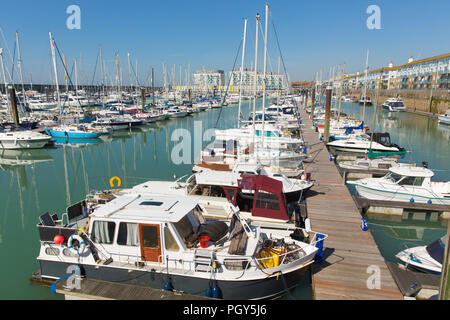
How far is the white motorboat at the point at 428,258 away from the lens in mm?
9734

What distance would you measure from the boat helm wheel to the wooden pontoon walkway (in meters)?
6.72

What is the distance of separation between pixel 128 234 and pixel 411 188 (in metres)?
14.3

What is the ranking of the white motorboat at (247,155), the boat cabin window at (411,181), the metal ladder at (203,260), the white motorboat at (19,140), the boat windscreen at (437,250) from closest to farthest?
the metal ladder at (203,260)
the boat windscreen at (437,250)
the boat cabin window at (411,181)
the white motorboat at (247,155)
the white motorboat at (19,140)

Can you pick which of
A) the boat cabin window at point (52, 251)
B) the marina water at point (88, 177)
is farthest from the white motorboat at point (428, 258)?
the boat cabin window at point (52, 251)

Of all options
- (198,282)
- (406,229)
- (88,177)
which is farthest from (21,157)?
(406,229)

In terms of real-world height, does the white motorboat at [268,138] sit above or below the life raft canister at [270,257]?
above

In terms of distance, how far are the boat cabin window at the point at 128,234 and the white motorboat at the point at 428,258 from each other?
29.5 feet

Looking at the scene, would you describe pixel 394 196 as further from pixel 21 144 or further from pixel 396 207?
pixel 21 144

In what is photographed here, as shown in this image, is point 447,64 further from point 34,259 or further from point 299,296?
point 34,259

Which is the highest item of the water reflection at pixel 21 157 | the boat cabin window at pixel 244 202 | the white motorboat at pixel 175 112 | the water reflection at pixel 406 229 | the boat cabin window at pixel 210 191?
the white motorboat at pixel 175 112

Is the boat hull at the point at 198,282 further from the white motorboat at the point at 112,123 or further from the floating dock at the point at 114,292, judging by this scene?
the white motorboat at the point at 112,123

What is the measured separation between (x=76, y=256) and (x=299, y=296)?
22.6ft

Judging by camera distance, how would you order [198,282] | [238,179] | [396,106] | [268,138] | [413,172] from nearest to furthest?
[198,282]
[238,179]
[413,172]
[268,138]
[396,106]

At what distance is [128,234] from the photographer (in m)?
8.47
